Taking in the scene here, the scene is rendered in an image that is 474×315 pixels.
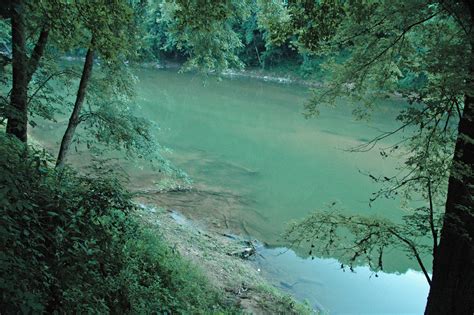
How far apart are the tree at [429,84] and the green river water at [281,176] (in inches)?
32.6

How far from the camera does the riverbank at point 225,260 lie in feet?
23.9

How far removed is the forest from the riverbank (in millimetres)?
52

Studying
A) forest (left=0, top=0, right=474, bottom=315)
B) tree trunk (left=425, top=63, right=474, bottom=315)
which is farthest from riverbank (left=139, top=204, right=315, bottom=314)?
tree trunk (left=425, top=63, right=474, bottom=315)

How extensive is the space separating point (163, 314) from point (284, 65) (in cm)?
4541

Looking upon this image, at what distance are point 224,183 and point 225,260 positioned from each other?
18.7 ft

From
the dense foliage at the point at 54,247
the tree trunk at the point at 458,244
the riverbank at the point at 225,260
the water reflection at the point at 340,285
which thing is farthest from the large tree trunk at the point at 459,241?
the water reflection at the point at 340,285


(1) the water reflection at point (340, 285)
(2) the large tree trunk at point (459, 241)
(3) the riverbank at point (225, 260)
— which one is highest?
(2) the large tree trunk at point (459, 241)

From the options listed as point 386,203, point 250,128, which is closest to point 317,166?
point 386,203

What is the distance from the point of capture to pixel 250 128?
75.2 feet

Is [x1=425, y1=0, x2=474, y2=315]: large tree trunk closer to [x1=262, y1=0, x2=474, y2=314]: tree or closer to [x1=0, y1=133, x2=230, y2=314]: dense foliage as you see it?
[x1=262, y1=0, x2=474, y2=314]: tree

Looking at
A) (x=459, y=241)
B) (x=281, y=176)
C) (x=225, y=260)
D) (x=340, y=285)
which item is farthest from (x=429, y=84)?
(x=281, y=176)

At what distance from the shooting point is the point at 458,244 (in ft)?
13.6

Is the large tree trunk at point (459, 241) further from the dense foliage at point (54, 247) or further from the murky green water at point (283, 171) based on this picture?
the dense foliage at point (54, 247)

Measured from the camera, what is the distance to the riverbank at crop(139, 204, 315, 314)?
23.9 ft
